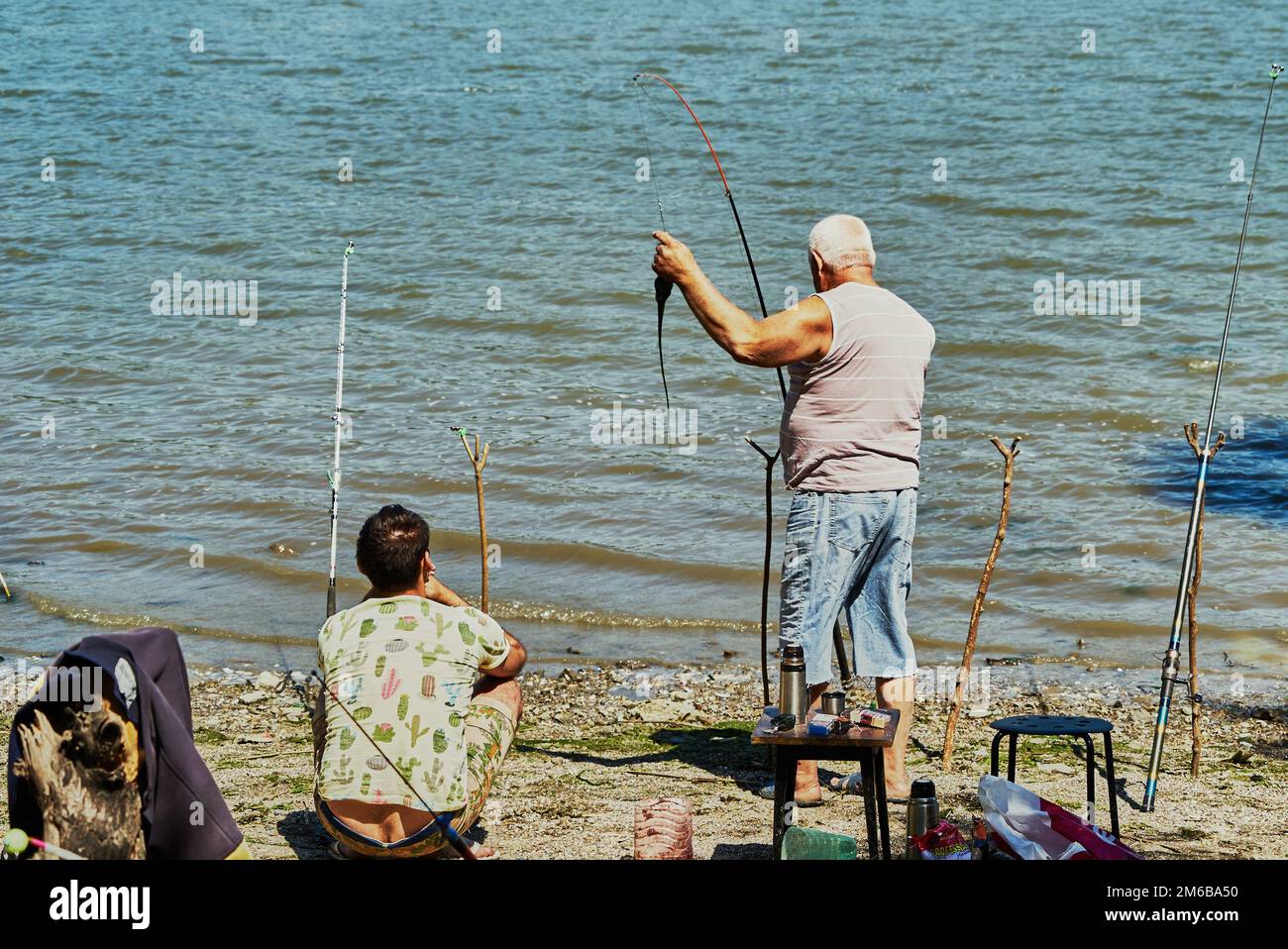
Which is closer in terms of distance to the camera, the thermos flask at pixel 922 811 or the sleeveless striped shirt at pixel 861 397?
the thermos flask at pixel 922 811

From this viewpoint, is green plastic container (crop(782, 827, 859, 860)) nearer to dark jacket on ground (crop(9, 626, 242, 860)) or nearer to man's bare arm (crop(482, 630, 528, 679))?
man's bare arm (crop(482, 630, 528, 679))

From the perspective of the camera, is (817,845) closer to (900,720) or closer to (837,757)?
(837,757)

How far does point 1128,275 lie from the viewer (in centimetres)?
1317

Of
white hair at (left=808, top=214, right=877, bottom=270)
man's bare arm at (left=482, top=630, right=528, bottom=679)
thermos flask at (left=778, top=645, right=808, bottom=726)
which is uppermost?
white hair at (left=808, top=214, right=877, bottom=270)

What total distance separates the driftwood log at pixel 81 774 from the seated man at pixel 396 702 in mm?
772

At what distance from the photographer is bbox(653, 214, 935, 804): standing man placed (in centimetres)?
418

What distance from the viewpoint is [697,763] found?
5.25 meters

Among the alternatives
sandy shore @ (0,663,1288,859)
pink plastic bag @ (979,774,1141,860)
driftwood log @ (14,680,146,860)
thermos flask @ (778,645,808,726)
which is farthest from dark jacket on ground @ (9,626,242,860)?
pink plastic bag @ (979,774,1141,860)

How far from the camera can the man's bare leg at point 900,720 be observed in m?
4.43

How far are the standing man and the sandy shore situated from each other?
0.61 meters
